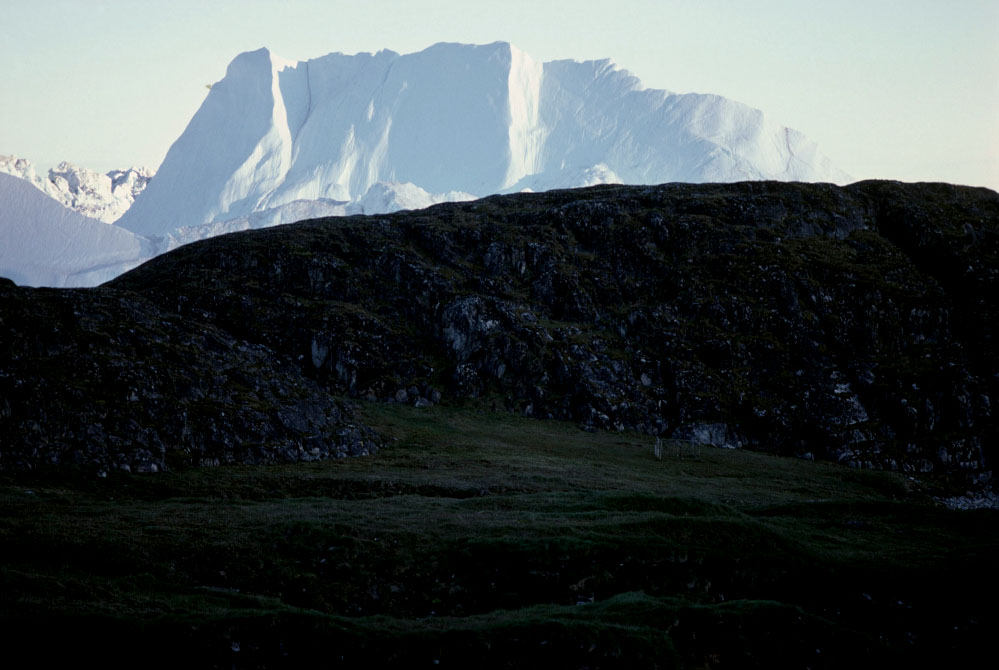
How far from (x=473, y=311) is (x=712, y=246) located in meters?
43.1

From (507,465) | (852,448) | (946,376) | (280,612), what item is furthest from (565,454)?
(280,612)

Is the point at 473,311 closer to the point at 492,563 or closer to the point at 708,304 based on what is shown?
the point at 708,304

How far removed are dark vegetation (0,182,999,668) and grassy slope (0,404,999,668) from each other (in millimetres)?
180

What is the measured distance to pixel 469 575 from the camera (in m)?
35.0

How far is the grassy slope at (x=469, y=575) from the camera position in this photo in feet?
80.9

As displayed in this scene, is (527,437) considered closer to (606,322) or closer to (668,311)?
(606,322)

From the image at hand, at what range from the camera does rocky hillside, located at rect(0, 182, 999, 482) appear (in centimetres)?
7181

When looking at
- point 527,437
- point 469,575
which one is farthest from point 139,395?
point 527,437

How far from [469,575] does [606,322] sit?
84570 millimetres

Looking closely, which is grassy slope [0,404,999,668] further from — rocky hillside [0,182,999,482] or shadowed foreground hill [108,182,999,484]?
shadowed foreground hill [108,182,999,484]

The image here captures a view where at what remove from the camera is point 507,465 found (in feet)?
233

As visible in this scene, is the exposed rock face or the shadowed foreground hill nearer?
the exposed rock face

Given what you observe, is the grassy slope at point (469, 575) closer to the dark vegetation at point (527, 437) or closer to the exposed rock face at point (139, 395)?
the dark vegetation at point (527, 437)

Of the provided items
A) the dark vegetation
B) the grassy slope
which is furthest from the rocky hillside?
the grassy slope
